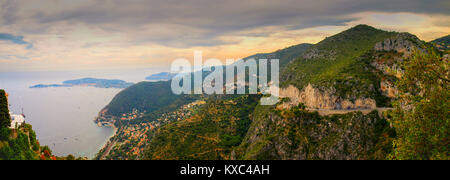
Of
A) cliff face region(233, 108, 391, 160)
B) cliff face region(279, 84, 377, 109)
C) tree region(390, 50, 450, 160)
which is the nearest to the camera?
tree region(390, 50, 450, 160)

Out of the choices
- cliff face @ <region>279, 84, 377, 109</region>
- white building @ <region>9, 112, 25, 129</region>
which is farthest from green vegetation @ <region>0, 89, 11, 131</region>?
cliff face @ <region>279, 84, 377, 109</region>

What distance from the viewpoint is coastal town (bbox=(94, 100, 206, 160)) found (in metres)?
69.8

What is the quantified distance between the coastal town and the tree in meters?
45.4

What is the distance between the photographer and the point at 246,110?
5594cm

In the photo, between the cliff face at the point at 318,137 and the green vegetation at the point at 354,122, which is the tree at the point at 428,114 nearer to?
the green vegetation at the point at 354,122

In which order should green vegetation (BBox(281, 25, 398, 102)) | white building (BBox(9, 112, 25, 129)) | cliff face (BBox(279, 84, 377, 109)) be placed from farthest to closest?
green vegetation (BBox(281, 25, 398, 102))
cliff face (BBox(279, 84, 377, 109))
white building (BBox(9, 112, 25, 129))

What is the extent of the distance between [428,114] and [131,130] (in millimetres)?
105490

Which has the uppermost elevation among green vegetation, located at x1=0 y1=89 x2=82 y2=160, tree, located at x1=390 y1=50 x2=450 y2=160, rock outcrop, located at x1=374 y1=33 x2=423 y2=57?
rock outcrop, located at x1=374 y1=33 x2=423 y2=57

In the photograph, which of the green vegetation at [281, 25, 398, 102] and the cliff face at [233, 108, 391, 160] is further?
the green vegetation at [281, 25, 398, 102]

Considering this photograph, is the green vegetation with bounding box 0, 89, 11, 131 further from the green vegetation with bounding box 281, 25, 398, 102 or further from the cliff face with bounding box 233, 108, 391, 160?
the green vegetation with bounding box 281, 25, 398, 102

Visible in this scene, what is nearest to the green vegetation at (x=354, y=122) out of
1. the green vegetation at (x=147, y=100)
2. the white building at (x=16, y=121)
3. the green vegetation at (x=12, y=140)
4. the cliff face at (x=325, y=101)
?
the cliff face at (x=325, y=101)

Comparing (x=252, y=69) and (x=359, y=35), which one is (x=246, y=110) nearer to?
(x=359, y=35)

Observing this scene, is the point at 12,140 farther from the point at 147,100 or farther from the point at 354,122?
the point at 147,100
